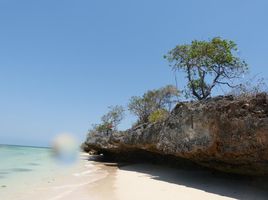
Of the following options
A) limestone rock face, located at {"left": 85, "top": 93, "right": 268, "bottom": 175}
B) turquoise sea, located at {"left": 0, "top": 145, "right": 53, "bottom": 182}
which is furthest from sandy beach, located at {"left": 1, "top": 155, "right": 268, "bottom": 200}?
turquoise sea, located at {"left": 0, "top": 145, "right": 53, "bottom": 182}

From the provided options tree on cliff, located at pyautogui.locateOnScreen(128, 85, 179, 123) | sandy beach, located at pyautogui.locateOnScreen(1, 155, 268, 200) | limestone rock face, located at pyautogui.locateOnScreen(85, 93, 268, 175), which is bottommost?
sandy beach, located at pyautogui.locateOnScreen(1, 155, 268, 200)

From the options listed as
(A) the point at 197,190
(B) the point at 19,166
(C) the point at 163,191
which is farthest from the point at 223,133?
(B) the point at 19,166

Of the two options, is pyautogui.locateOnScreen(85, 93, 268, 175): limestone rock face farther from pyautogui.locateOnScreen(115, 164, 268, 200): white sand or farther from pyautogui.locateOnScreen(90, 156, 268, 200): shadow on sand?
pyautogui.locateOnScreen(115, 164, 268, 200): white sand

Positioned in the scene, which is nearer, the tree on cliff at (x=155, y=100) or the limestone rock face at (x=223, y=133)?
the limestone rock face at (x=223, y=133)

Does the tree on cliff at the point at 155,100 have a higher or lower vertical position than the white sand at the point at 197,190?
higher

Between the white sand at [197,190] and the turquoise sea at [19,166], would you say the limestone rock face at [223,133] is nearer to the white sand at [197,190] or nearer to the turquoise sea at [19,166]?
Answer: the white sand at [197,190]

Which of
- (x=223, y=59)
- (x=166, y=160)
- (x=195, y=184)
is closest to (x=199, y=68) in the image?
(x=223, y=59)

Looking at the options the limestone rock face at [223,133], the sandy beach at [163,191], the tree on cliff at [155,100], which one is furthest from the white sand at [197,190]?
the tree on cliff at [155,100]

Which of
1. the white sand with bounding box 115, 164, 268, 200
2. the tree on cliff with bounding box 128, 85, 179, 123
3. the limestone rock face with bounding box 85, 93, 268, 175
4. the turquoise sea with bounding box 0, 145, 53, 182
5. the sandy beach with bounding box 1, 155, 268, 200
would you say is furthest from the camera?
the tree on cliff with bounding box 128, 85, 179, 123

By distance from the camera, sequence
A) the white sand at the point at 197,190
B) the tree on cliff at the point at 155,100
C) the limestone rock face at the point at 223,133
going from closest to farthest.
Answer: the white sand at the point at 197,190, the limestone rock face at the point at 223,133, the tree on cliff at the point at 155,100

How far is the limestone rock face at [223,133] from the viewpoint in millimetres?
8477

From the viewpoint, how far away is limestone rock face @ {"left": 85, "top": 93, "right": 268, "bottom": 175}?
8.48 m

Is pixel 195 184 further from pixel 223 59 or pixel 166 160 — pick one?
pixel 223 59

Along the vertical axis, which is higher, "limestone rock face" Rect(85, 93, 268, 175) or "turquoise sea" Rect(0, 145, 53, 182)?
"limestone rock face" Rect(85, 93, 268, 175)
